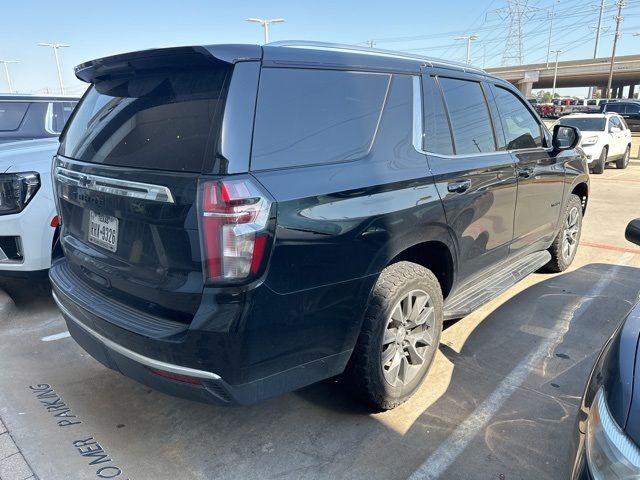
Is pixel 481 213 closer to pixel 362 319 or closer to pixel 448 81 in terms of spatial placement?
pixel 448 81

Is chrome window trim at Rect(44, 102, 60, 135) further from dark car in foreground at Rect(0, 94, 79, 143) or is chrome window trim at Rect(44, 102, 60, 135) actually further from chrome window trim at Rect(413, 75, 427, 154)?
chrome window trim at Rect(413, 75, 427, 154)

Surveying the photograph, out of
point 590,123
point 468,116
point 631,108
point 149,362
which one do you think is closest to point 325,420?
point 149,362

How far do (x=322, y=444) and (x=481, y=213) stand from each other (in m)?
1.77

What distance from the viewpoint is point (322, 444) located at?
259 centimetres

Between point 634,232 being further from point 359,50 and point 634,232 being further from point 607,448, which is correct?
point 359,50

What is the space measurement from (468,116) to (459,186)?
0.63 meters

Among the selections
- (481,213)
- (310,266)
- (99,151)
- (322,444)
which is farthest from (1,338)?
(481,213)

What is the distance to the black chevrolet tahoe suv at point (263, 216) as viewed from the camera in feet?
6.53

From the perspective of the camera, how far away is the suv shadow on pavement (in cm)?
244

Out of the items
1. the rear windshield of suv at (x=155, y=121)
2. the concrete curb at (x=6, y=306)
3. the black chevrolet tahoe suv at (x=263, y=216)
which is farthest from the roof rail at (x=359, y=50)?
the concrete curb at (x=6, y=306)

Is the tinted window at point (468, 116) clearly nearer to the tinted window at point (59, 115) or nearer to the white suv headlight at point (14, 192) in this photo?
the white suv headlight at point (14, 192)

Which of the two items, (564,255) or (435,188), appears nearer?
(435,188)

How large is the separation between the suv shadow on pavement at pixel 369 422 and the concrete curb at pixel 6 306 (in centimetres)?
87

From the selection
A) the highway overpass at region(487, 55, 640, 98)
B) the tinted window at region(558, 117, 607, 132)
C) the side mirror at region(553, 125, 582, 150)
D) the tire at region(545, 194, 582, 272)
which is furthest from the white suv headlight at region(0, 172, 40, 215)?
the highway overpass at region(487, 55, 640, 98)
